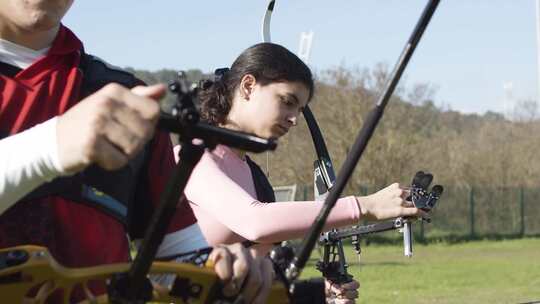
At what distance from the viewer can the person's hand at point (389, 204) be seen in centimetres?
380

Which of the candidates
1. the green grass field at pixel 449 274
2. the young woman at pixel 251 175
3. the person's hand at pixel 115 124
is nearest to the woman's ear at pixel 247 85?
the young woman at pixel 251 175

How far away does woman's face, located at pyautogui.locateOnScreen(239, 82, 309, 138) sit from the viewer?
3.84 metres

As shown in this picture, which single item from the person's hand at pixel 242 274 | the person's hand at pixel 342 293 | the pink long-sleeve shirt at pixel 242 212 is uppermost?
the person's hand at pixel 242 274

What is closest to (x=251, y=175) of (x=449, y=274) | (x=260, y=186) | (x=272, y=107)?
(x=260, y=186)

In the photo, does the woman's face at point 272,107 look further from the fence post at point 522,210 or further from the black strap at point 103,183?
the fence post at point 522,210

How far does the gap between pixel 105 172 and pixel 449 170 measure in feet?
125

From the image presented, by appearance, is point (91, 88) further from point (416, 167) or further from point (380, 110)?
point (416, 167)

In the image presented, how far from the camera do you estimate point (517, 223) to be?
3544cm

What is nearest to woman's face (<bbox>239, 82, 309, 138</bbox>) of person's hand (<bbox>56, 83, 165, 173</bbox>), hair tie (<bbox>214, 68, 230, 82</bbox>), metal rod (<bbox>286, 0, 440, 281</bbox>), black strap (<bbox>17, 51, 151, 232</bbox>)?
hair tie (<bbox>214, 68, 230, 82</bbox>)

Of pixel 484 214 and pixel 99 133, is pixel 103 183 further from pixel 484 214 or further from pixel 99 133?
pixel 484 214

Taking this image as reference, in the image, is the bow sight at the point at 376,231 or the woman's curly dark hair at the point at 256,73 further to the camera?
the bow sight at the point at 376,231

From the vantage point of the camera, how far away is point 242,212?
3.38 meters

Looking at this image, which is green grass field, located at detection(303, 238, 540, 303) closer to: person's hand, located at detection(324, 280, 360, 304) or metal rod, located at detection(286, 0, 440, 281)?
person's hand, located at detection(324, 280, 360, 304)

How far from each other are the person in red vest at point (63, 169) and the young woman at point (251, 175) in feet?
3.32
